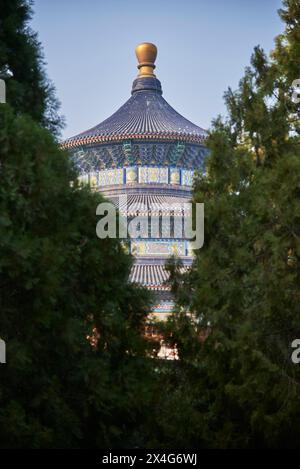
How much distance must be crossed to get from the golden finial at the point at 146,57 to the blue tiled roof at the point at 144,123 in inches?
11.8

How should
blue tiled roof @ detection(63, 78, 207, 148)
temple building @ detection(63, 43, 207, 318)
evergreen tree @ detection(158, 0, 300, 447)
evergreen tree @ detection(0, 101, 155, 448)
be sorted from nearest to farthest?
evergreen tree @ detection(0, 101, 155, 448) < evergreen tree @ detection(158, 0, 300, 447) < temple building @ detection(63, 43, 207, 318) < blue tiled roof @ detection(63, 78, 207, 148)

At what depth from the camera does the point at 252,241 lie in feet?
23.1

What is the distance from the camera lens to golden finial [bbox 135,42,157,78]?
2312 cm

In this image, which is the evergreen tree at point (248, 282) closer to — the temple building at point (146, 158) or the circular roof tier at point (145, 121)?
the temple building at point (146, 158)

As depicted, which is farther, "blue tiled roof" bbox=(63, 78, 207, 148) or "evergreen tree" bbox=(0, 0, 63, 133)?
"blue tiled roof" bbox=(63, 78, 207, 148)

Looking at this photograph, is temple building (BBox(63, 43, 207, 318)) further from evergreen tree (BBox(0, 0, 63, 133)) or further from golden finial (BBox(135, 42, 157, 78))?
evergreen tree (BBox(0, 0, 63, 133))

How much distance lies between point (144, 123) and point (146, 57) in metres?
1.84

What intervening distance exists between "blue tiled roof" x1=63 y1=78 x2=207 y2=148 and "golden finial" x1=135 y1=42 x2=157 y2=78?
0.30 metres
